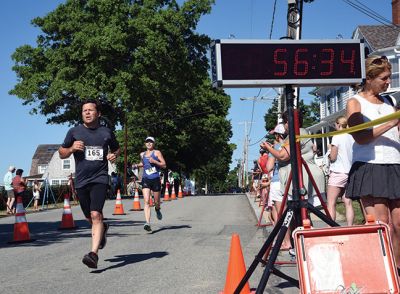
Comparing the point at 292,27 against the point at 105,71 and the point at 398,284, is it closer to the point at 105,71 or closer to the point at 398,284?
the point at 398,284

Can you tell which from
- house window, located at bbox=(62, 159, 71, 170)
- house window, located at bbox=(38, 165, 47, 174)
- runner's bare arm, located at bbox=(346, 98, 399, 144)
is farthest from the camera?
house window, located at bbox=(38, 165, 47, 174)

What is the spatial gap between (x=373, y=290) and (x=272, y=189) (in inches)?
178

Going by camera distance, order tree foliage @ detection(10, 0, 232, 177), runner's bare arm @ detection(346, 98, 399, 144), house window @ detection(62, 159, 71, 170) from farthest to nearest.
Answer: house window @ detection(62, 159, 71, 170) → tree foliage @ detection(10, 0, 232, 177) → runner's bare arm @ detection(346, 98, 399, 144)

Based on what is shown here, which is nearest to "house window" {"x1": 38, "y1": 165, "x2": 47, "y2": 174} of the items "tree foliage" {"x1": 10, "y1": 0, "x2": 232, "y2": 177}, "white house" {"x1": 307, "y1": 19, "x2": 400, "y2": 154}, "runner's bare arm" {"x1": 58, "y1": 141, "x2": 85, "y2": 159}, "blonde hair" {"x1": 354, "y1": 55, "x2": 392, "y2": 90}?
"white house" {"x1": 307, "y1": 19, "x2": 400, "y2": 154}

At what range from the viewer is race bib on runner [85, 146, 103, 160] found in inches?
267

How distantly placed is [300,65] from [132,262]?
3785 millimetres

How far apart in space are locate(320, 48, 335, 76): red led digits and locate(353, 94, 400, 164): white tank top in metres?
0.41

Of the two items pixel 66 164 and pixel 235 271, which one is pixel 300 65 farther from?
pixel 66 164

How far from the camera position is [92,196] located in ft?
22.0

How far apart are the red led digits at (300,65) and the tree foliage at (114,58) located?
2684 cm

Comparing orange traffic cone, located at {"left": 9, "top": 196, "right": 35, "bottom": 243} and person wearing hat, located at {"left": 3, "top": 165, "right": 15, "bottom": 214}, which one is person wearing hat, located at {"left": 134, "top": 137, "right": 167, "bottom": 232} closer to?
orange traffic cone, located at {"left": 9, "top": 196, "right": 35, "bottom": 243}

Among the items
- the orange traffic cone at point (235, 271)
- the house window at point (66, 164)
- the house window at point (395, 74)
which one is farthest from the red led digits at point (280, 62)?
the house window at point (66, 164)

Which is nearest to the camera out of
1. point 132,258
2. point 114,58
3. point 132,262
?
point 132,262

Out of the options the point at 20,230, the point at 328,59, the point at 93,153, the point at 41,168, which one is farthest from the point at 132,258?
the point at 41,168
